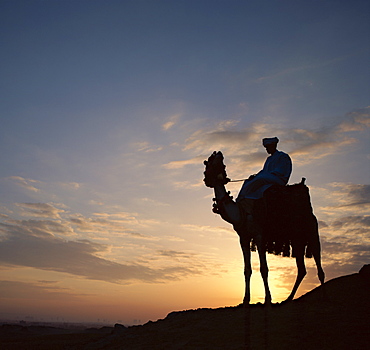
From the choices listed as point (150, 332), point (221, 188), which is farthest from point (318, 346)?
point (150, 332)

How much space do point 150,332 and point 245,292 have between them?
10.8 feet

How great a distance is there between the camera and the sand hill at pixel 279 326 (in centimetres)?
848

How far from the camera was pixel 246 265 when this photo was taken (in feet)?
35.8

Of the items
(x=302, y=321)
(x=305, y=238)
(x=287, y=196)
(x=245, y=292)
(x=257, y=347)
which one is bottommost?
(x=257, y=347)

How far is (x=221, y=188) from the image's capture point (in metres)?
11.3

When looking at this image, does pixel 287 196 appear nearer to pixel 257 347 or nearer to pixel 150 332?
pixel 257 347

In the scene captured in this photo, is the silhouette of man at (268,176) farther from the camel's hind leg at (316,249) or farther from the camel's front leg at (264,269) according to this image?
the camel's hind leg at (316,249)

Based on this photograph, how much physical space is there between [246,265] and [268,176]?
2633mm

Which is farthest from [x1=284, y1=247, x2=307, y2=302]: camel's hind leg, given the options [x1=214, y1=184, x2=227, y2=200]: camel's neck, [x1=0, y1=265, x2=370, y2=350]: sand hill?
[x1=214, y1=184, x2=227, y2=200]: camel's neck

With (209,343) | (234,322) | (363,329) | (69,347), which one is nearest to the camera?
(363,329)

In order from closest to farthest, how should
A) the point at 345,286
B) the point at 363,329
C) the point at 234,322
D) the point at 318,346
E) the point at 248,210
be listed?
the point at 318,346, the point at 363,329, the point at 234,322, the point at 248,210, the point at 345,286

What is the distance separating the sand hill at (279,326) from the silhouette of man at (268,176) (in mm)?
2889

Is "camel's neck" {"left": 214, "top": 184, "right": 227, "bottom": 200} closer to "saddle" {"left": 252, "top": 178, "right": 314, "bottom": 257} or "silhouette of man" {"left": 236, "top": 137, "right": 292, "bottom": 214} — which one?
"silhouette of man" {"left": 236, "top": 137, "right": 292, "bottom": 214}

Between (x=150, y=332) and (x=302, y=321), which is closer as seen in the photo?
(x=302, y=321)
